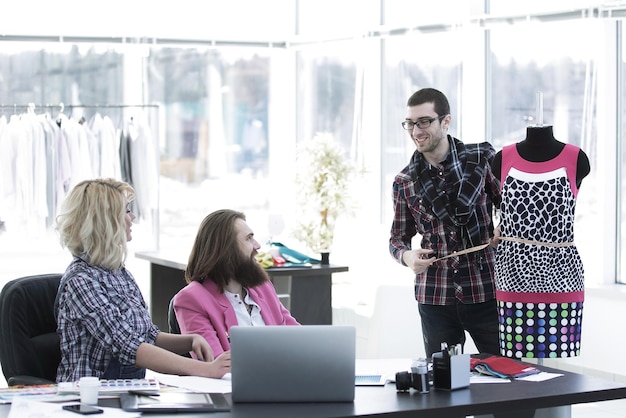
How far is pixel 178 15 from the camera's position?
9.09 meters

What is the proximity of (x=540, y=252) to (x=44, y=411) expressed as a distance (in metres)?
2.03

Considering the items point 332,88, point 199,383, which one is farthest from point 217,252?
point 332,88

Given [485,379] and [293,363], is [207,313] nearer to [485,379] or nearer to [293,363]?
[293,363]

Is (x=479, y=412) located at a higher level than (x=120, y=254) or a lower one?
lower

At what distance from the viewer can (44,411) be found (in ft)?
9.05

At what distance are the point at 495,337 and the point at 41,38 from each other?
557 centimetres

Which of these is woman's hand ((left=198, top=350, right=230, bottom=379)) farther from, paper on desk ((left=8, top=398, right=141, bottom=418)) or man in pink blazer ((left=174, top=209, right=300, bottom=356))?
paper on desk ((left=8, top=398, right=141, bottom=418))

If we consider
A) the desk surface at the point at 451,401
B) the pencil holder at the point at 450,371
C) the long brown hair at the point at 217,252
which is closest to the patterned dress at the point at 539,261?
the desk surface at the point at 451,401

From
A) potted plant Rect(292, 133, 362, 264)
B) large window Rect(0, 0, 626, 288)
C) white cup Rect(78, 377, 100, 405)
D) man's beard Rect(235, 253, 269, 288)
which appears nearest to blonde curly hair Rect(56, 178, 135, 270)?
man's beard Rect(235, 253, 269, 288)

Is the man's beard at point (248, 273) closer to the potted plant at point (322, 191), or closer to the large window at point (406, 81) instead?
the potted plant at point (322, 191)

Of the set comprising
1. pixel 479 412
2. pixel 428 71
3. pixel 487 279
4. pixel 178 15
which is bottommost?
pixel 479 412

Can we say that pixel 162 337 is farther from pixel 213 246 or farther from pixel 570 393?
pixel 570 393

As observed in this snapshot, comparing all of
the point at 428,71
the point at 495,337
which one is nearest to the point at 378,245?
the point at 428,71

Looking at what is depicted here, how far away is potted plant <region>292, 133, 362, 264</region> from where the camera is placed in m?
8.33
